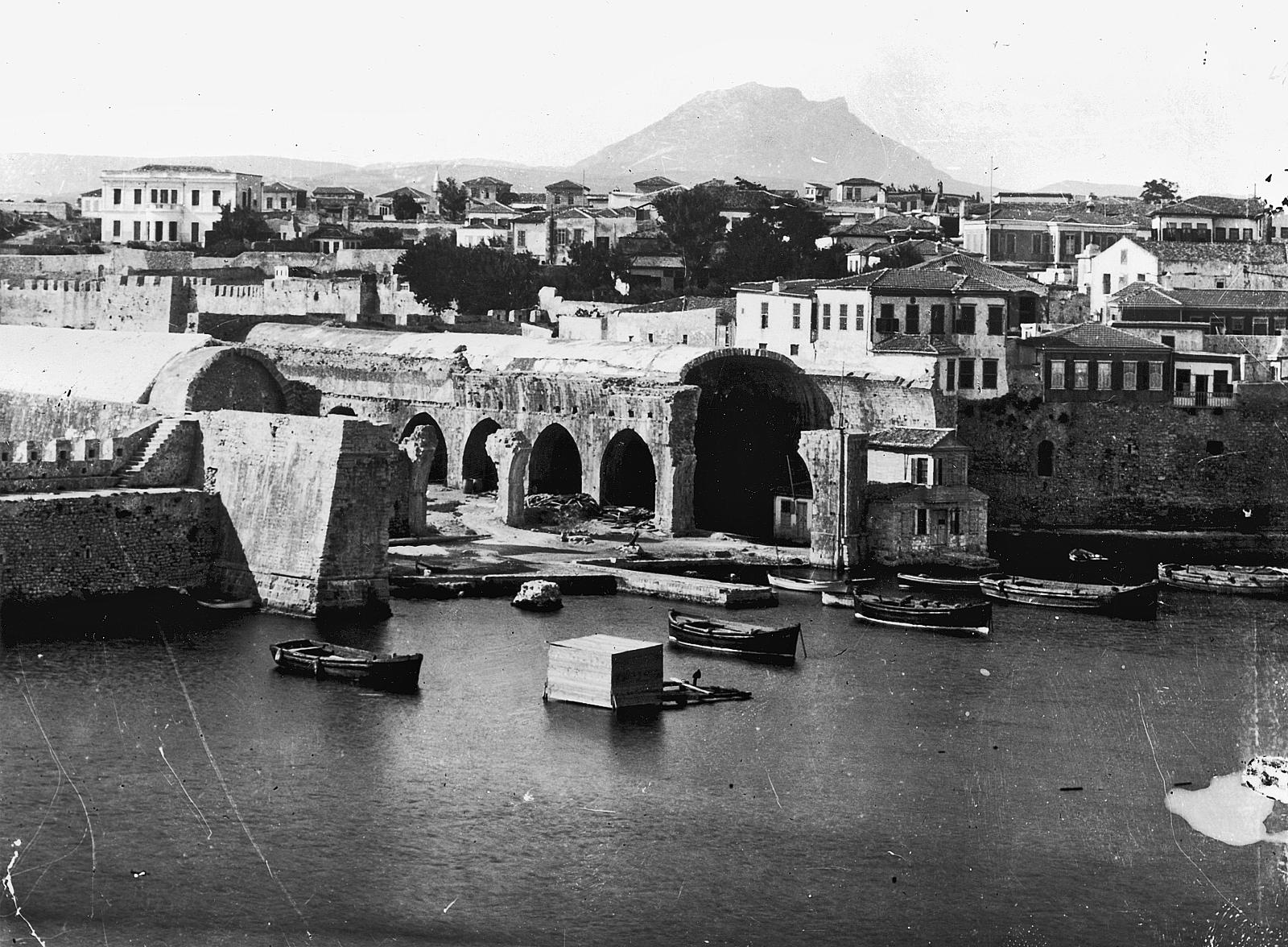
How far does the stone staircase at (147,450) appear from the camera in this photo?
44.9m

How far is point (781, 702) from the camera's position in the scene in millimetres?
37906

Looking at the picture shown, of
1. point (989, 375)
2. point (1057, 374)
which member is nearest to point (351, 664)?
point (989, 375)

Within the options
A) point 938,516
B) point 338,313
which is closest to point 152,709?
point 938,516

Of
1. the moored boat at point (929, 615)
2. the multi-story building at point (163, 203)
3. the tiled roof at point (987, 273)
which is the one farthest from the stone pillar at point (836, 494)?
the multi-story building at point (163, 203)

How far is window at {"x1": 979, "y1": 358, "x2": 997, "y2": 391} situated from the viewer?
6269 cm

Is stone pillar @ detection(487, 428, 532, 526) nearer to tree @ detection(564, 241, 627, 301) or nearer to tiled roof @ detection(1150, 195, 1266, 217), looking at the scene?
tree @ detection(564, 241, 627, 301)

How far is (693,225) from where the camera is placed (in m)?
89.6

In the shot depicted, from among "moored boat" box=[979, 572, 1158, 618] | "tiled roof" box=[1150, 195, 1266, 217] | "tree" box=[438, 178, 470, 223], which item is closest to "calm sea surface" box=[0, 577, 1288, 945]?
"moored boat" box=[979, 572, 1158, 618]

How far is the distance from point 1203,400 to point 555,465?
16.8m

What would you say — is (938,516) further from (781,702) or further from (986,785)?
(986,785)

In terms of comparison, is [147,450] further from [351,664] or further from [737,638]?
[737,638]

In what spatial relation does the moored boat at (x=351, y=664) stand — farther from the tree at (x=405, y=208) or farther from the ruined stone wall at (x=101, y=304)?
the tree at (x=405, y=208)

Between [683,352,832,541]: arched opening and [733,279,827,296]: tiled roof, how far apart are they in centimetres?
757

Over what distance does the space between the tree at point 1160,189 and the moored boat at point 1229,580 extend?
58002 millimetres
